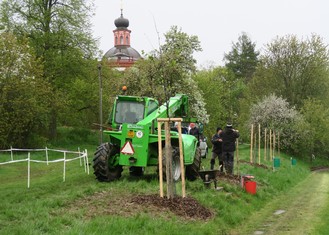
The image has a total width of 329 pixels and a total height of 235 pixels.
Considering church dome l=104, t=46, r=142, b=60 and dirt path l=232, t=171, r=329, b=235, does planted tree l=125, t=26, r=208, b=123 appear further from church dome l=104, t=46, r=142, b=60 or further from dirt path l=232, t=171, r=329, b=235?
church dome l=104, t=46, r=142, b=60

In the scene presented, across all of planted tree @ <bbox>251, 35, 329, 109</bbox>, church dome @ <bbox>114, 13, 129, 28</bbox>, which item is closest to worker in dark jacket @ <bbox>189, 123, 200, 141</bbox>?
planted tree @ <bbox>251, 35, 329, 109</bbox>

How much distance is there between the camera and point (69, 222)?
774 centimetres

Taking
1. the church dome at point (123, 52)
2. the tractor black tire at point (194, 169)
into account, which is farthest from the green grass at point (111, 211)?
the church dome at point (123, 52)

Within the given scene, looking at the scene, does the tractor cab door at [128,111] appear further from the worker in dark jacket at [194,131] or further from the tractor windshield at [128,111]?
the worker in dark jacket at [194,131]

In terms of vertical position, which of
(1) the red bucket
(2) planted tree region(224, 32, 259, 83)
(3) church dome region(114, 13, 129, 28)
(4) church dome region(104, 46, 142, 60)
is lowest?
(1) the red bucket

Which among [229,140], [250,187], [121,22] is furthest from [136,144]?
[121,22]

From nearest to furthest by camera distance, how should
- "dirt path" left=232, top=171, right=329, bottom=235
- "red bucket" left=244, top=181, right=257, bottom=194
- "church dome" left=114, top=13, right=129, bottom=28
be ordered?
"dirt path" left=232, top=171, right=329, bottom=235, "red bucket" left=244, top=181, right=257, bottom=194, "church dome" left=114, top=13, right=129, bottom=28

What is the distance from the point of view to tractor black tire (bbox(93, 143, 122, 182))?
1335 cm

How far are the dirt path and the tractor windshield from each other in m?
5.18

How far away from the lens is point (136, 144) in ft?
42.8

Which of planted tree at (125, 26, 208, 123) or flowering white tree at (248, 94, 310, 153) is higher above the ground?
planted tree at (125, 26, 208, 123)

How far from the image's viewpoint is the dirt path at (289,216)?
9.48 m

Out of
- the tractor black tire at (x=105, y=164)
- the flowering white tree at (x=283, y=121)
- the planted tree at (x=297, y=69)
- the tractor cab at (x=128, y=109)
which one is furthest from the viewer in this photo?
the planted tree at (x=297, y=69)

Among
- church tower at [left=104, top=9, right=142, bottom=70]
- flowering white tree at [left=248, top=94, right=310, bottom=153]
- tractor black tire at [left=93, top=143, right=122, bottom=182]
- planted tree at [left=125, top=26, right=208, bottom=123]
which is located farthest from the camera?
church tower at [left=104, top=9, right=142, bottom=70]
